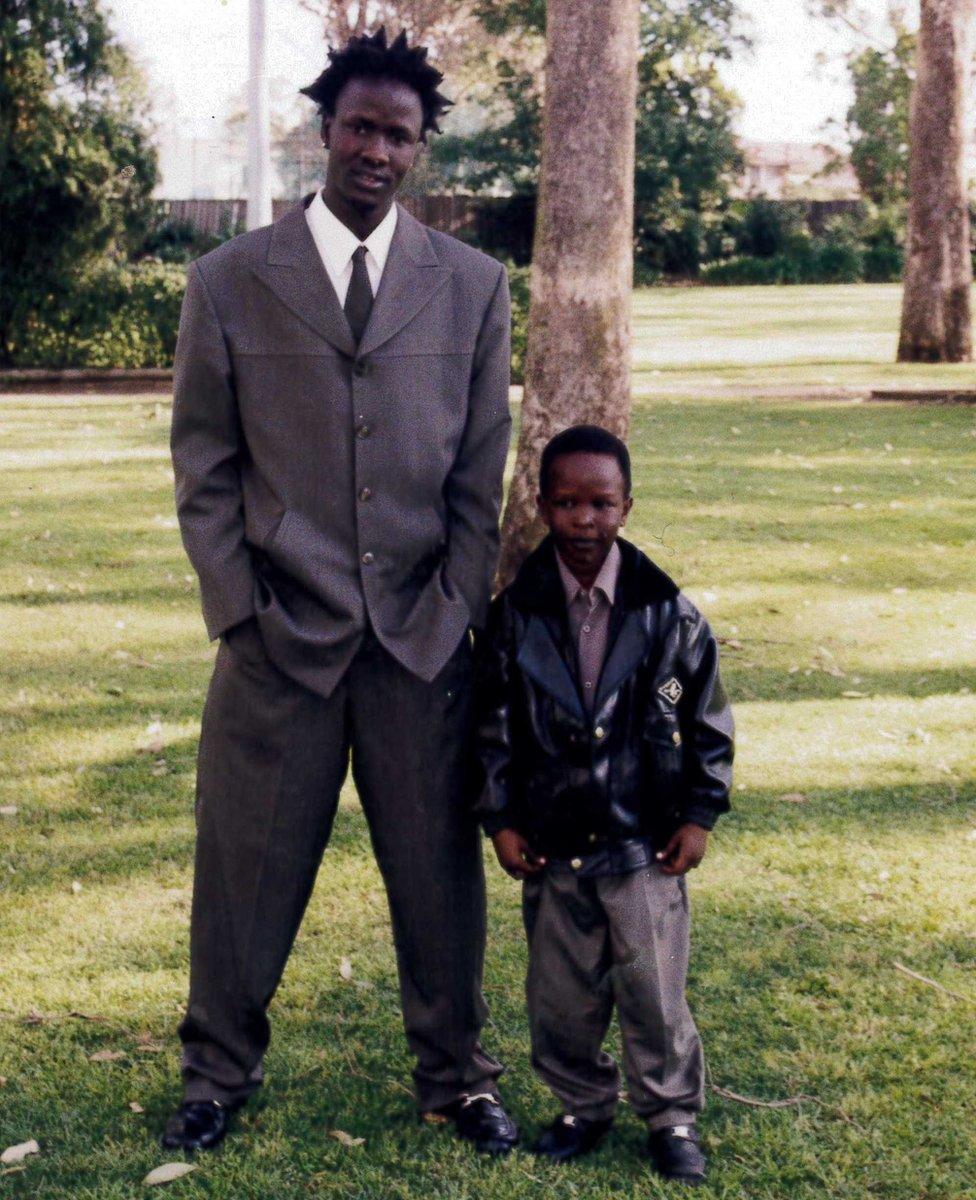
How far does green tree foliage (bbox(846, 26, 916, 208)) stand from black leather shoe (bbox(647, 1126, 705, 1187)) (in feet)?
158

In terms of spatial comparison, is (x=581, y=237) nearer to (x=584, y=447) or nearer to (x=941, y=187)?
(x=584, y=447)

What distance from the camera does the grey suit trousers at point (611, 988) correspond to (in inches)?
127

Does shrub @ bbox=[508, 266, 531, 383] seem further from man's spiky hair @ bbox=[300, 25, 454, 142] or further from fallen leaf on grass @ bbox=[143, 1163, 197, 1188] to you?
fallen leaf on grass @ bbox=[143, 1163, 197, 1188]

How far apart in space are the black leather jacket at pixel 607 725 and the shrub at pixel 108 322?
634 inches

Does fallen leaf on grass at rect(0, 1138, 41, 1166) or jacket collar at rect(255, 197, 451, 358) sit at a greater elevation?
jacket collar at rect(255, 197, 451, 358)

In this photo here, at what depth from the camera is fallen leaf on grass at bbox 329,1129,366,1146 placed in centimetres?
344

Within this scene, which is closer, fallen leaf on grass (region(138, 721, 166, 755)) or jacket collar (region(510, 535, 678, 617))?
jacket collar (region(510, 535, 678, 617))

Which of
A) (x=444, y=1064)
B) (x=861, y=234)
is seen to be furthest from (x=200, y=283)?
(x=861, y=234)

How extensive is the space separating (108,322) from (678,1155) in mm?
16823

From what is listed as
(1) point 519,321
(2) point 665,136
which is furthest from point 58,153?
(2) point 665,136

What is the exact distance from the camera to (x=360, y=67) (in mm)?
3080

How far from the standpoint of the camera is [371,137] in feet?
10.1

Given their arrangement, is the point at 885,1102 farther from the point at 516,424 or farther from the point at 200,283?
the point at 516,424

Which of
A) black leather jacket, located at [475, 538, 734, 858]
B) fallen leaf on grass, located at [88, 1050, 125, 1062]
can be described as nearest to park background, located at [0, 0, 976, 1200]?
fallen leaf on grass, located at [88, 1050, 125, 1062]
